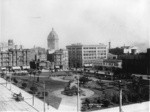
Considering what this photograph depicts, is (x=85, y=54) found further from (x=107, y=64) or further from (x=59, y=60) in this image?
(x=107, y=64)

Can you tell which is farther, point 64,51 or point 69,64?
point 69,64

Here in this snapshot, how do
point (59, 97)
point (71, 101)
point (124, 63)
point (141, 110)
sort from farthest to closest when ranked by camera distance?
point (124, 63) → point (59, 97) → point (71, 101) → point (141, 110)

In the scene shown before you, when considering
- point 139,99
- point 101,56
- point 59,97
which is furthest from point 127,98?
point 101,56

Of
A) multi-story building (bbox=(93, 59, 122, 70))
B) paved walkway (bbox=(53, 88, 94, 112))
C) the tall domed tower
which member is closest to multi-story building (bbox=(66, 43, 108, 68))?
multi-story building (bbox=(93, 59, 122, 70))

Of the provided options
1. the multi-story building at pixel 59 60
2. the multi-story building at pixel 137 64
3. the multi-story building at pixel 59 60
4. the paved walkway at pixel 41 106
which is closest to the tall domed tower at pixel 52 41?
the multi-story building at pixel 59 60

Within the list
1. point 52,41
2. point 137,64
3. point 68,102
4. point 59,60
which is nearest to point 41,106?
point 68,102

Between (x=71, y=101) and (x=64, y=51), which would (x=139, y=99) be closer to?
(x=71, y=101)
